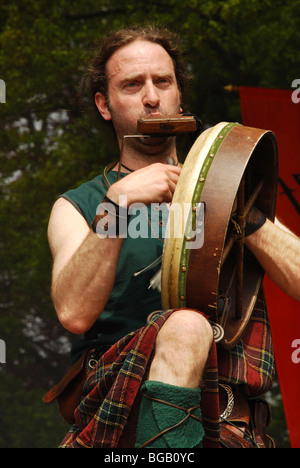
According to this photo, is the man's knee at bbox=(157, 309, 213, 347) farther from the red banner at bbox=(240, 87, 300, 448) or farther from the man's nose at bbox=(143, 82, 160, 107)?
the red banner at bbox=(240, 87, 300, 448)

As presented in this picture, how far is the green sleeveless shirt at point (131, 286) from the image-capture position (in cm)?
234

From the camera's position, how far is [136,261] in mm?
2402

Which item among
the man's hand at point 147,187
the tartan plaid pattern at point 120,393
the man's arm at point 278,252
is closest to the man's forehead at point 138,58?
the man's hand at point 147,187

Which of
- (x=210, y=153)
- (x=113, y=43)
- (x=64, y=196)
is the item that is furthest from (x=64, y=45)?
(x=210, y=153)

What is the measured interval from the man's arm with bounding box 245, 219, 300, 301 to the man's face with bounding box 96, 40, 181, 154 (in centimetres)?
55

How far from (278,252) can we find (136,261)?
468mm

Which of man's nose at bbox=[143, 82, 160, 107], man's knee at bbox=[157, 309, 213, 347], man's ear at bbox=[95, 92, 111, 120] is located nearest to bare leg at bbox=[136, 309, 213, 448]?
man's knee at bbox=[157, 309, 213, 347]

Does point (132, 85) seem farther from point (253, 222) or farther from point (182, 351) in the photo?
point (182, 351)

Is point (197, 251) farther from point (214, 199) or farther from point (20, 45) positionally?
point (20, 45)

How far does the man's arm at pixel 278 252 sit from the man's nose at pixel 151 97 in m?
0.61

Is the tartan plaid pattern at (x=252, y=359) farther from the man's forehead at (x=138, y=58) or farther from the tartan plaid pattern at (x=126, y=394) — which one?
the man's forehead at (x=138, y=58)

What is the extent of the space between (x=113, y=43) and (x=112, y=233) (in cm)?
108

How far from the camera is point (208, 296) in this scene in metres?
1.98

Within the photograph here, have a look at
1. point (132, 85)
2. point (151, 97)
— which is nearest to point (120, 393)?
point (151, 97)
